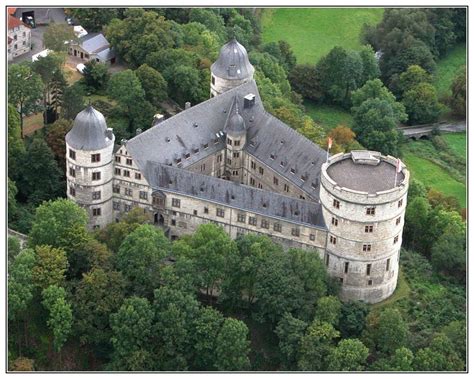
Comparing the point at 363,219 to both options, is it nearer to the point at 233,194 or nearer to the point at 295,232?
the point at 295,232

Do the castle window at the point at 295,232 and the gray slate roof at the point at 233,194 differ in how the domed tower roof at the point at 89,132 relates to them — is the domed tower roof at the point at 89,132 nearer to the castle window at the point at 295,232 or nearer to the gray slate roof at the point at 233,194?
the gray slate roof at the point at 233,194

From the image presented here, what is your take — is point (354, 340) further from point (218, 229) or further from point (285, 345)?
point (218, 229)

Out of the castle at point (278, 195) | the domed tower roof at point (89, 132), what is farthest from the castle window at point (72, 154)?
the domed tower roof at point (89, 132)

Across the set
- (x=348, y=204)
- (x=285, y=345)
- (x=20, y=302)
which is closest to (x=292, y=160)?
(x=348, y=204)

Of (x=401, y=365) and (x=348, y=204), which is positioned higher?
(x=348, y=204)

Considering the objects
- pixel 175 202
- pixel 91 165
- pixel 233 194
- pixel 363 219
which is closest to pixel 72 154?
pixel 91 165

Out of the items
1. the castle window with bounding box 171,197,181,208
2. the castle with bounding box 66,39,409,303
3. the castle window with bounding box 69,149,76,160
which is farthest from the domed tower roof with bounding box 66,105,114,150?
the castle window with bounding box 171,197,181,208

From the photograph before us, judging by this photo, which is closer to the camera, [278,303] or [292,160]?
[278,303]

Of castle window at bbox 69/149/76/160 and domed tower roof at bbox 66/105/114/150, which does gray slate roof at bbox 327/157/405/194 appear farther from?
castle window at bbox 69/149/76/160
